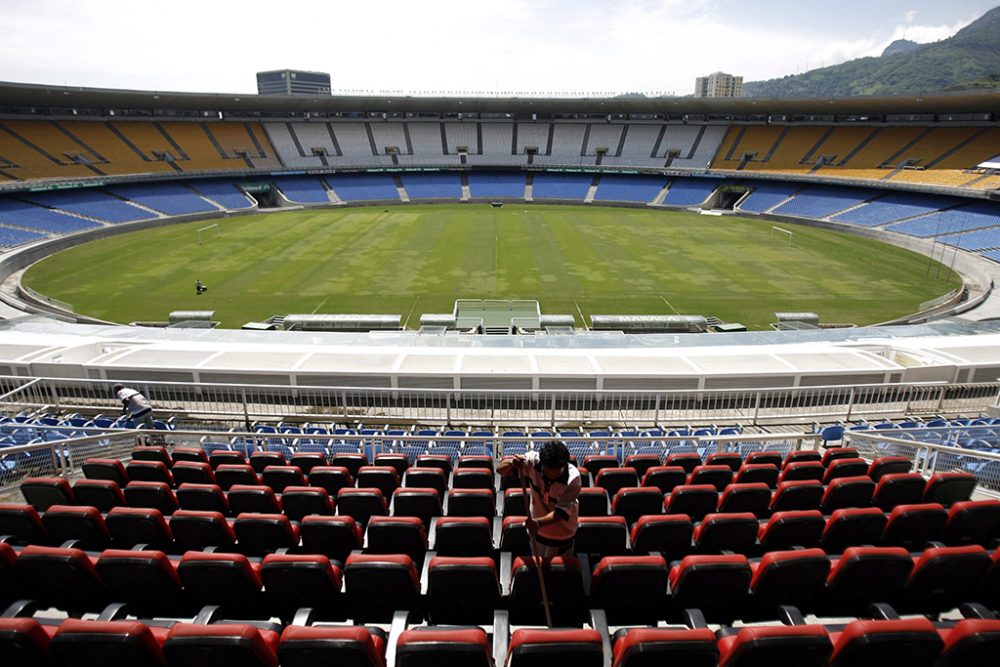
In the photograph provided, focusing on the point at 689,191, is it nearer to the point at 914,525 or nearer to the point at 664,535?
the point at 914,525

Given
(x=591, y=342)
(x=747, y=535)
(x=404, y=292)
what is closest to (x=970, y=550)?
(x=747, y=535)

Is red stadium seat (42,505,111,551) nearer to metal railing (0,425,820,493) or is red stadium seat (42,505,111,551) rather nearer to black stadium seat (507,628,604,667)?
metal railing (0,425,820,493)

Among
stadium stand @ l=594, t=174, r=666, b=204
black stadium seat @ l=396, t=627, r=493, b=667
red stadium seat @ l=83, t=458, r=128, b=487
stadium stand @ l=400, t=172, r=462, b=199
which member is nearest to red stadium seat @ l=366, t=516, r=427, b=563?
black stadium seat @ l=396, t=627, r=493, b=667

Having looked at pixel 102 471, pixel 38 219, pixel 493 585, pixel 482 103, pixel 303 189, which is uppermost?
pixel 482 103

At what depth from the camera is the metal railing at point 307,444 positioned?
7.98m

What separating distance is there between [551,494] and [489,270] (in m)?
28.6

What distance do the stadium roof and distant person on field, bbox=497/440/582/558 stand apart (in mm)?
57458

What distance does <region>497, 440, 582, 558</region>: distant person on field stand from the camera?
14.1 feet

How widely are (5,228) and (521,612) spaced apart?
49.2m

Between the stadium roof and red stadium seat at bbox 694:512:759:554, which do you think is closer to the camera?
red stadium seat at bbox 694:512:759:554

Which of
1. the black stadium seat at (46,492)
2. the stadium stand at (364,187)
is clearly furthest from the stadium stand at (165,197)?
the black stadium seat at (46,492)

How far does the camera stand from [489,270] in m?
32.5

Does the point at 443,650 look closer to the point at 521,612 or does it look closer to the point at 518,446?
the point at 521,612

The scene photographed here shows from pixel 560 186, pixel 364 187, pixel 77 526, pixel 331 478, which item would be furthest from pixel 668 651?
pixel 364 187
